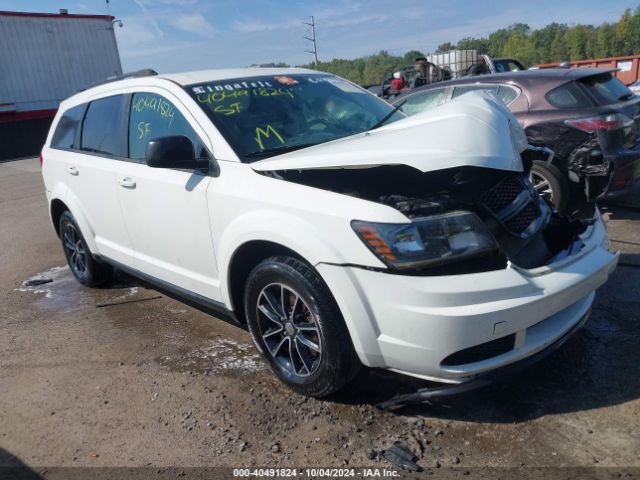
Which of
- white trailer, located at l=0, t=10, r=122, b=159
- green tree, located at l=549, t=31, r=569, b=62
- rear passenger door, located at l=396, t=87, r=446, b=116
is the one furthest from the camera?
green tree, located at l=549, t=31, r=569, b=62

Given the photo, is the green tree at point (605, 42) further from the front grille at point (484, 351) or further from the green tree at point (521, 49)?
the front grille at point (484, 351)

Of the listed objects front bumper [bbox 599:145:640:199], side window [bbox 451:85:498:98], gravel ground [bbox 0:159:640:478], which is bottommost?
gravel ground [bbox 0:159:640:478]

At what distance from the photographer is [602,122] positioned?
516 centimetres

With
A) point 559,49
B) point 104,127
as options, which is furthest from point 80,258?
point 559,49

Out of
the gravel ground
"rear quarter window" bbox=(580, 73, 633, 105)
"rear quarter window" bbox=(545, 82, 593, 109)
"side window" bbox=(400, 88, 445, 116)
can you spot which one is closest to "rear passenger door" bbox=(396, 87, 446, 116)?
"side window" bbox=(400, 88, 445, 116)

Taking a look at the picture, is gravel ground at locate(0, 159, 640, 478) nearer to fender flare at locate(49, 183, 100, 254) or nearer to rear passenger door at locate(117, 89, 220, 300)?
rear passenger door at locate(117, 89, 220, 300)

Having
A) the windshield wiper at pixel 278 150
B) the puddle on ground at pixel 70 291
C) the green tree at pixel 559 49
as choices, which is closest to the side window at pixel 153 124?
the windshield wiper at pixel 278 150

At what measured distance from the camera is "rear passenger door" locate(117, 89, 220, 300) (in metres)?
3.35

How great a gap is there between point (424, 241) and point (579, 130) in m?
3.63

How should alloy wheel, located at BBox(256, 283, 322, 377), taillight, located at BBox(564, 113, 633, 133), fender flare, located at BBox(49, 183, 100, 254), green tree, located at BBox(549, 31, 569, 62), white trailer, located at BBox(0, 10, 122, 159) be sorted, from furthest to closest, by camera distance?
green tree, located at BBox(549, 31, 569, 62) → white trailer, located at BBox(0, 10, 122, 159) → taillight, located at BBox(564, 113, 633, 133) → fender flare, located at BBox(49, 183, 100, 254) → alloy wheel, located at BBox(256, 283, 322, 377)

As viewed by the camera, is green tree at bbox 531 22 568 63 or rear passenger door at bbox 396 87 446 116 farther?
green tree at bbox 531 22 568 63

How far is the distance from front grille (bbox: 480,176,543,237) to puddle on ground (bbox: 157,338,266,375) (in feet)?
5.62

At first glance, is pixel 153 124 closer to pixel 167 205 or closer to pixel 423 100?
pixel 167 205

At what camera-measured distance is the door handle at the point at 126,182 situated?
3.84 metres
